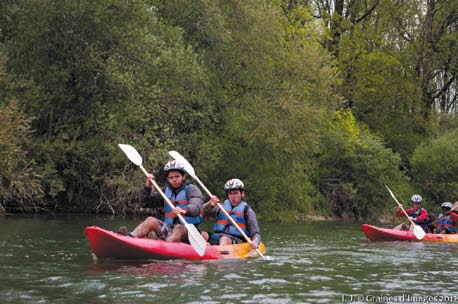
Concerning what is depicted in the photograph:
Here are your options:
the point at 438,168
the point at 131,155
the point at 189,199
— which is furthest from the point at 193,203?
the point at 438,168

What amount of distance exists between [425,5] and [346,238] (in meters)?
23.1

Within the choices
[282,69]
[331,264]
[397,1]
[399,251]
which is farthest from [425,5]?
[331,264]

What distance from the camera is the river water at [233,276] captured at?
7.20 metres

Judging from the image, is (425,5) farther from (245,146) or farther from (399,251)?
(399,251)

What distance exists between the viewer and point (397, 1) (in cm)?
3609

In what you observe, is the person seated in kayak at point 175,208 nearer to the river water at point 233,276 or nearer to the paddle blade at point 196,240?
the paddle blade at point 196,240

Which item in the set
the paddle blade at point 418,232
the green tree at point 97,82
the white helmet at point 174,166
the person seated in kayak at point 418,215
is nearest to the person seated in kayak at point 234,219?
the white helmet at point 174,166

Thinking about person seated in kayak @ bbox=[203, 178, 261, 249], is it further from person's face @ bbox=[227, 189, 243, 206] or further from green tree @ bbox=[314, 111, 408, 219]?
green tree @ bbox=[314, 111, 408, 219]

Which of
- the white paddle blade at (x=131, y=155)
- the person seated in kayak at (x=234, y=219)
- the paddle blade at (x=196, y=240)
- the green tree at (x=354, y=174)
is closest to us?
the paddle blade at (x=196, y=240)

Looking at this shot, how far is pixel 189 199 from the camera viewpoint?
10234mm

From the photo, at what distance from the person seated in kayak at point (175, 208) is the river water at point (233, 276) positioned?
550 millimetres

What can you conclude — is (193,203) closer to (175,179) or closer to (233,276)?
(175,179)

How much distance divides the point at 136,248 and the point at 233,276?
1.46 meters

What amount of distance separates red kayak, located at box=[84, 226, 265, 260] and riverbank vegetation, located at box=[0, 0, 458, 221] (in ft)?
24.8
